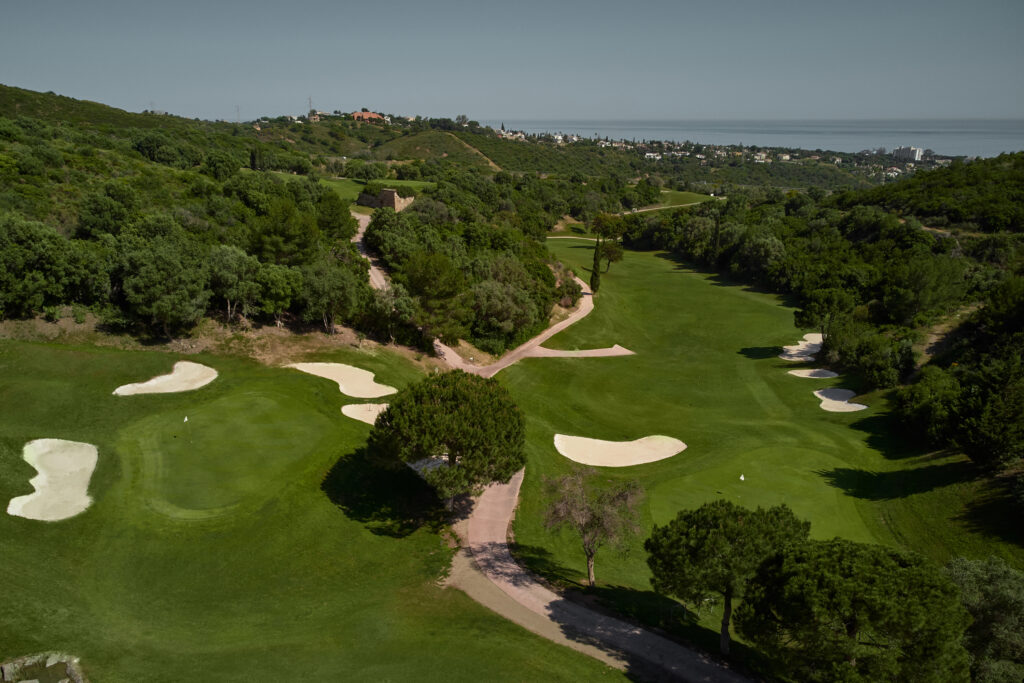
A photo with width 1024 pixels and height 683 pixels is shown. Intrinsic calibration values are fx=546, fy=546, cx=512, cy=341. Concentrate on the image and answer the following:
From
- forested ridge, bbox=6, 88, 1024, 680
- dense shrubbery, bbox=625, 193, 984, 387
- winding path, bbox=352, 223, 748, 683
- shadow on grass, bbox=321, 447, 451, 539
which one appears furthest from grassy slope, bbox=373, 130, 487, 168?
winding path, bbox=352, 223, 748, 683

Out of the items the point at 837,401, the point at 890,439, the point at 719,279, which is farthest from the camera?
the point at 719,279

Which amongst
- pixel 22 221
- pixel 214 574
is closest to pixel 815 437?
pixel 214 574

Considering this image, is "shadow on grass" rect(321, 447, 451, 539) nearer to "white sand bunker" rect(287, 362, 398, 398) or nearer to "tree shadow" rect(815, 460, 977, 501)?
"white sand bunker" rect(287, 362, 398, 398)

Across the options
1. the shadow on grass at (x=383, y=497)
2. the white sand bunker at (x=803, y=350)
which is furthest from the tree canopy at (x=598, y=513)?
the white sand bunker at (x=803, y=350)

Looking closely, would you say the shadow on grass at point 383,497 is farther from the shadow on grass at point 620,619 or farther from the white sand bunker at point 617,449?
the white sand bunker at point 617,449

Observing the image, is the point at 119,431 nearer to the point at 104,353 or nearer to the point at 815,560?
the point at 104,353

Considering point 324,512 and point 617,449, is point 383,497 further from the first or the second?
point 617,449

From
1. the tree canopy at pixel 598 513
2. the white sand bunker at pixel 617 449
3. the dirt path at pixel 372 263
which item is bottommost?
the white sand bunker at pixel 617 449

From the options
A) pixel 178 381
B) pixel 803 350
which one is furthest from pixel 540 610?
pixel 803 350
